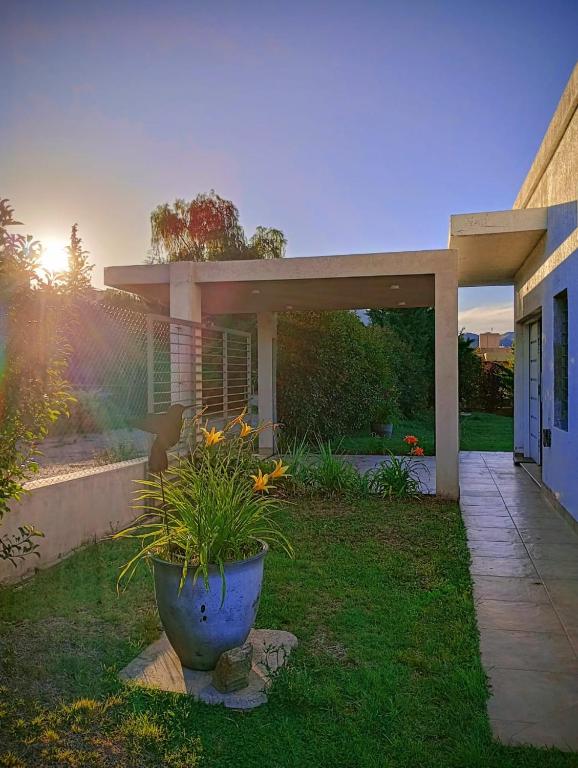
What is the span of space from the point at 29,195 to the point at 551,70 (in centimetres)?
722

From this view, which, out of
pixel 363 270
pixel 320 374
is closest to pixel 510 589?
pixel 363 270

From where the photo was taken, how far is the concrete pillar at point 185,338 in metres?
8.61

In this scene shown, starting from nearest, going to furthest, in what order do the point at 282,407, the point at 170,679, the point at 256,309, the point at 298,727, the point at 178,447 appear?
1. the point at 298,727
2. the point at 170,679
3. the point at 178,447
4. the point at 256,309
5. the point at 282,407

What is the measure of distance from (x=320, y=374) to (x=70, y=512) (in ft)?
31.5

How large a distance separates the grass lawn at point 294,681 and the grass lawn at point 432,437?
657cm

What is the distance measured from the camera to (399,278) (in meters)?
8.92

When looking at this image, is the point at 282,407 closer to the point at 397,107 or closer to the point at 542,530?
the point at 397,107


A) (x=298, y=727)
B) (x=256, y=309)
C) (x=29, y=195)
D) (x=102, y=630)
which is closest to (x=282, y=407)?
(x=256, y=309)

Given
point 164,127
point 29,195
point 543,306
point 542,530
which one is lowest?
point 542,530

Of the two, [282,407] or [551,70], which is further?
[282,407]

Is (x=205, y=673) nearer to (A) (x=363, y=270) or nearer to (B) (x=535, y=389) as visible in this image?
(A) (x=363, y=270)

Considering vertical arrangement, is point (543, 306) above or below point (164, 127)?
below

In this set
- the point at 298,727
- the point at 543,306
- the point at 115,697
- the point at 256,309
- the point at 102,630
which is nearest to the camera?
the point at 298,727

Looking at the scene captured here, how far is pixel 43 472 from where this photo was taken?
9.40 meters
